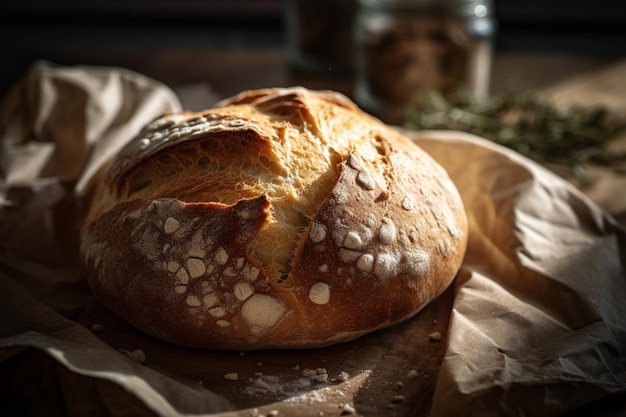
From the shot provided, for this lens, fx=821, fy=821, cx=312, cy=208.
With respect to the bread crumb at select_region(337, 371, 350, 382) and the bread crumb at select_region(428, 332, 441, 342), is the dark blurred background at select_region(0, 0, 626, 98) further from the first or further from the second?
the bread crumb at select_region(337, 371, 350, 382)

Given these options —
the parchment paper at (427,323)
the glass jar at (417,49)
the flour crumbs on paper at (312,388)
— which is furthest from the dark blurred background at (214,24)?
the flour crumbs on paper at (312,388)

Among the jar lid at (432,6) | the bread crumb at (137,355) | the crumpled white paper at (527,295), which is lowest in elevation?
the bread crumb at (137,355)

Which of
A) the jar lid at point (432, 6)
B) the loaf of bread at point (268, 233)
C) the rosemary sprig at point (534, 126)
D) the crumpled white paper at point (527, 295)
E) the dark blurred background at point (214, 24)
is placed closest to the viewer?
the crumpled white paper at point (527, 295)

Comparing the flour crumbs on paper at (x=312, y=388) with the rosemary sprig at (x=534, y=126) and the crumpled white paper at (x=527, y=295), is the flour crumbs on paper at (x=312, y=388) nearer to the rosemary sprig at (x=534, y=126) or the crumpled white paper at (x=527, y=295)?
the crumpled white paper at (x=527, y=295)

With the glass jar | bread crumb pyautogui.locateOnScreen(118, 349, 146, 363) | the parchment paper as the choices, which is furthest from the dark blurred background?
bread crumb pyautogui.locateOnScreen(118, 349, 146, 363)

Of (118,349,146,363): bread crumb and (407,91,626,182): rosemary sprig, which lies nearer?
(118,349,146,363): bread crumb
